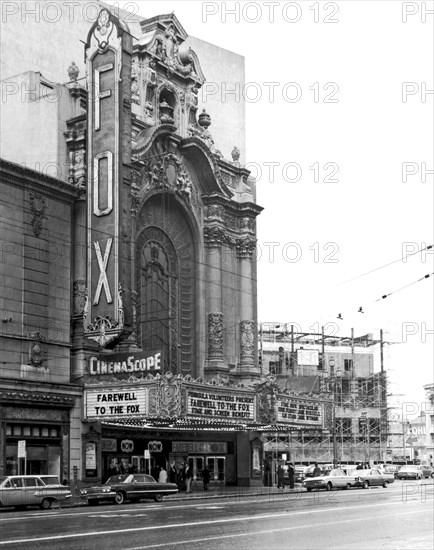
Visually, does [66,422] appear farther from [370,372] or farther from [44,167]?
[370,372]

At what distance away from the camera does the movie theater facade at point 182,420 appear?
127 feet

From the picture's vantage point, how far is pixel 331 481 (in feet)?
158

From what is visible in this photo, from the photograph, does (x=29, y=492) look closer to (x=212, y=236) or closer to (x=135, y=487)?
(x=135, y=487)

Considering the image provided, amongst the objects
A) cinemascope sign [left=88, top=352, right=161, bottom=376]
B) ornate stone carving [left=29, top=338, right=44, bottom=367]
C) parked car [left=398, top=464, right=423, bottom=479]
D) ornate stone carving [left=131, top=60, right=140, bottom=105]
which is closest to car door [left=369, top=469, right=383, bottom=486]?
parked car [left=398, top=464, right=423, bottom=479]

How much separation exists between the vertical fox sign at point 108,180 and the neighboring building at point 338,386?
45689mm

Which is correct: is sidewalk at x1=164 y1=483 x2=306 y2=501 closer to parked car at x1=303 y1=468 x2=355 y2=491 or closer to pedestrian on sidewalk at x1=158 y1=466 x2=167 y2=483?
parked car at x1=303 y1=468 x2=355 y2=491

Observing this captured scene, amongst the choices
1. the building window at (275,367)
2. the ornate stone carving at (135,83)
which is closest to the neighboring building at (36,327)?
the ornate stone carving at (135,83)

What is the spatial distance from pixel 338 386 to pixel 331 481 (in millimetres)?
44078

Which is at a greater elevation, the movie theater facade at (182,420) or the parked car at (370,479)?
the movie theater facade at (182,420)

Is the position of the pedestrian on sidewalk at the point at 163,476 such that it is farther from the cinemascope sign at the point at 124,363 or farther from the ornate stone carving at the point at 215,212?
the ornate stone carving at the point at 215,212

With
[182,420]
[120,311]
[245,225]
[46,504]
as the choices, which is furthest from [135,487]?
[245,225]

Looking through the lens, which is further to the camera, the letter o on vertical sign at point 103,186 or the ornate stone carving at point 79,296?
the ornate stone carving at point 79,296

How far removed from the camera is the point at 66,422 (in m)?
38.8

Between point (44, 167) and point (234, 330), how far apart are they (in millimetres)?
14640
